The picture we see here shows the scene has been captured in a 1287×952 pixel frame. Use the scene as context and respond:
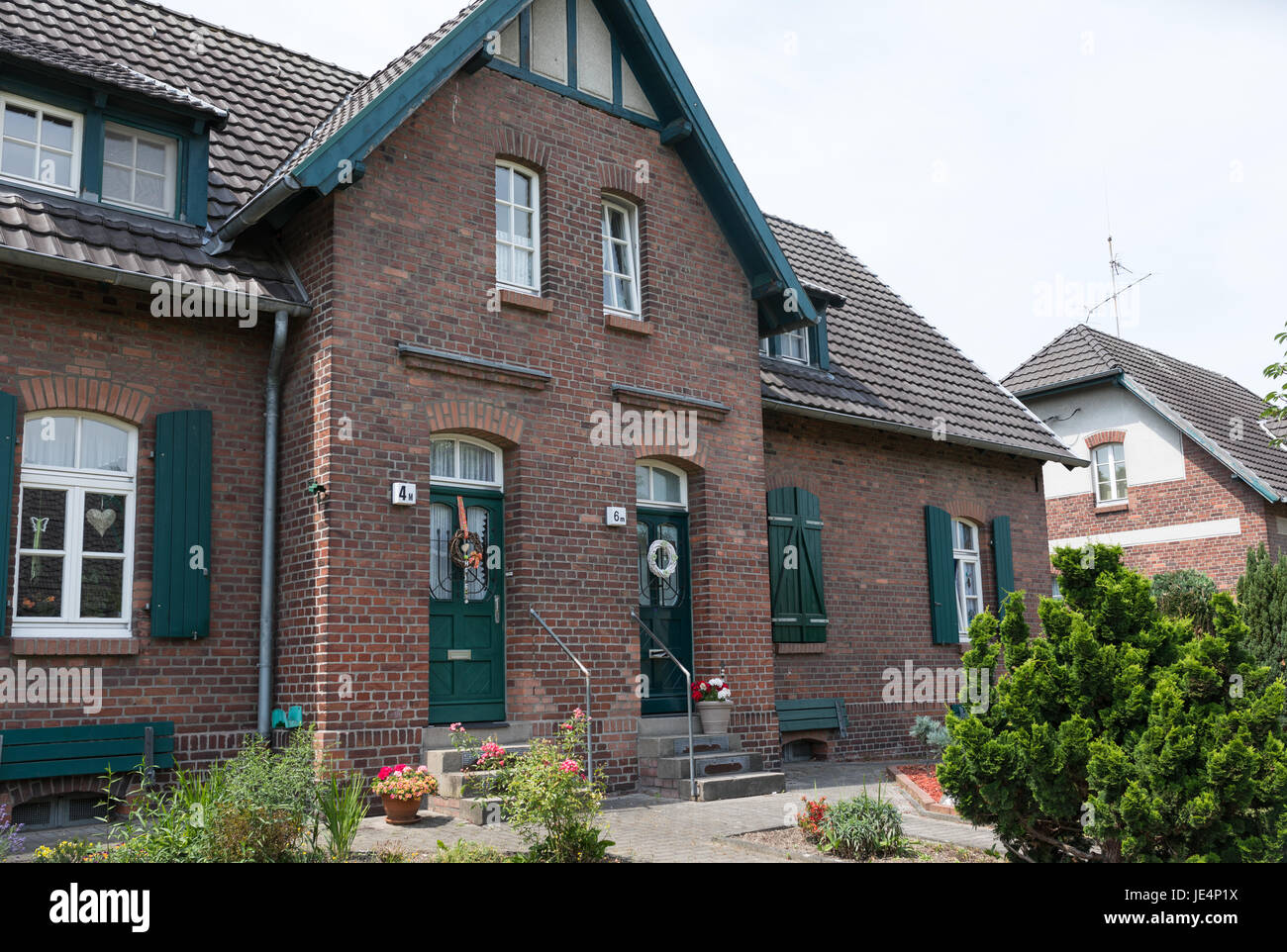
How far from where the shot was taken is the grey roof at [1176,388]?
71.2ft

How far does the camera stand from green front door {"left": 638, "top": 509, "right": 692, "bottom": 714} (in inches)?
458

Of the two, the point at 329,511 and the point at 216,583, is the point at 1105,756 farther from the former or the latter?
the point at 216,583

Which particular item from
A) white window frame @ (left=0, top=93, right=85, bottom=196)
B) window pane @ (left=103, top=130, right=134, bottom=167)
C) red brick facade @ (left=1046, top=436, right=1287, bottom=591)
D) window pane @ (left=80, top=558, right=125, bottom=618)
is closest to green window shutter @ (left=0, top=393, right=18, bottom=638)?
window pane @ (left=80, top=558, right=125, bottom=618)

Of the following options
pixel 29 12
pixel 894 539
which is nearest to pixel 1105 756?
pixel 894 539

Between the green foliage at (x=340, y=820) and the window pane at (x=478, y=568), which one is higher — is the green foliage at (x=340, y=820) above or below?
below

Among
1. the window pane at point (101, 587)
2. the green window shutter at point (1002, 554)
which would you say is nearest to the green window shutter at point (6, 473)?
the window pane at point (101, 587)

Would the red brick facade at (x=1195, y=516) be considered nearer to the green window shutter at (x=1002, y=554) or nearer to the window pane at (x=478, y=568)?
the green window shutter at (x=1002, y=554)

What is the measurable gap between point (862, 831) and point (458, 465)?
4937 mm

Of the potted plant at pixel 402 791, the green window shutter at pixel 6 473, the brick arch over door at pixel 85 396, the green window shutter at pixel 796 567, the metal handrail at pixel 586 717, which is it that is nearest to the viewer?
the green window shutter at pixel 6 473

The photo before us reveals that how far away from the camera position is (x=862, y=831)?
783cm

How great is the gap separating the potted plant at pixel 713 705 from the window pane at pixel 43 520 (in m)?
6.04

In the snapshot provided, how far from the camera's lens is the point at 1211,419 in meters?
23.1

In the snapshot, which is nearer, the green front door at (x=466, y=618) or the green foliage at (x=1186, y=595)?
the green front door at (x=466, y=618)

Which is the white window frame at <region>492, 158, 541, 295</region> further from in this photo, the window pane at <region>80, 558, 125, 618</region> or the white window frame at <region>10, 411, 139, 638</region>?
the window pane at <region>80, 558, 125, 618</region>
